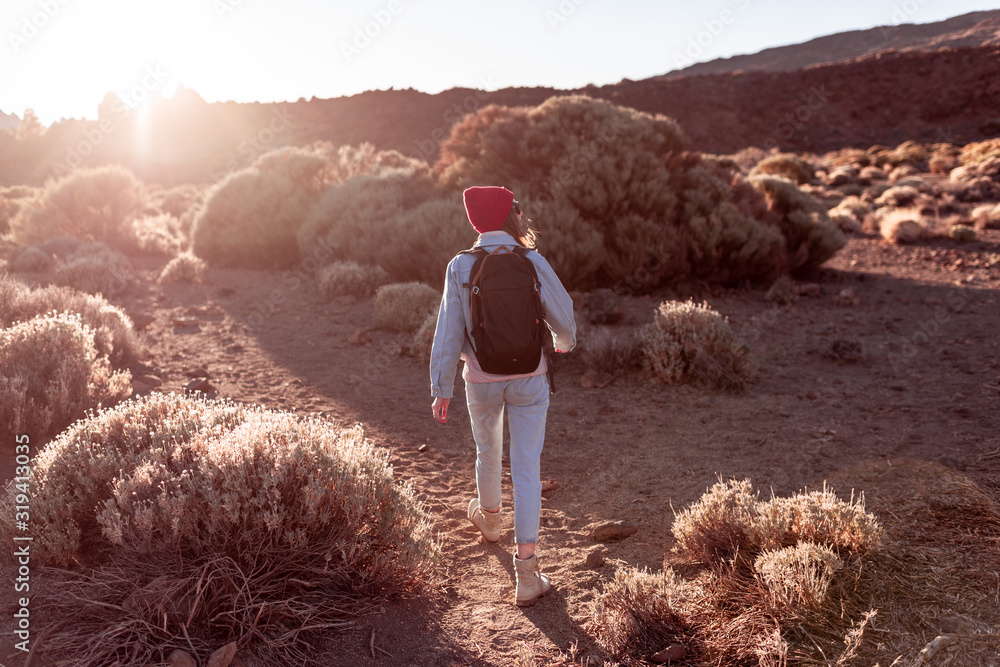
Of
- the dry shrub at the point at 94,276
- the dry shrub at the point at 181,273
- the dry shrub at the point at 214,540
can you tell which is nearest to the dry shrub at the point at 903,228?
the dry shrub at the point at 214,540

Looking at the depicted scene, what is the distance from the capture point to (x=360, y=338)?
7.89m

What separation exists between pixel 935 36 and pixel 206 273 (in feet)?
314

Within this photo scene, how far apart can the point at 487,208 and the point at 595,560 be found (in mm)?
2157

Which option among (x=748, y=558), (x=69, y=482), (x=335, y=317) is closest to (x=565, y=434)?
(x=748, y=558)

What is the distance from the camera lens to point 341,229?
453 inches

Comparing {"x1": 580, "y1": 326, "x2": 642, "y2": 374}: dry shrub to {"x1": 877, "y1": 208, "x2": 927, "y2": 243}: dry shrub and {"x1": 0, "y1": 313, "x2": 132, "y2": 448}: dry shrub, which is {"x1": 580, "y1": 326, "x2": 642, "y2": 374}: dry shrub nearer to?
{"x1": 0, "y1": 313, "x2": 132, "y2": 448}: dry shrub

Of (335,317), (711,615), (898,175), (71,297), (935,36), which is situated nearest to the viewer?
(711,615)

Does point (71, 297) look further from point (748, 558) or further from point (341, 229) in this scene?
point (748, 558)

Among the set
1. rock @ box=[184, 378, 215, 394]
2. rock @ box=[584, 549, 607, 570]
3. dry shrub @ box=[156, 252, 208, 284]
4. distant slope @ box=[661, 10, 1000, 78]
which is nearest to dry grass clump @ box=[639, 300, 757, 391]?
rock @ box=[584, 549, 607, 570]

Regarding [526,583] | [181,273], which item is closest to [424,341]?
[526,583]

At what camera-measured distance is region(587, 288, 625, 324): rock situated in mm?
7957

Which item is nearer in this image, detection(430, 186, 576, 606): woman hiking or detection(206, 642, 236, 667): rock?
detection(206, 642, 236, 667): rock

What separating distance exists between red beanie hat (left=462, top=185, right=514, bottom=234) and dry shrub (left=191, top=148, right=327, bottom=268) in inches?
412

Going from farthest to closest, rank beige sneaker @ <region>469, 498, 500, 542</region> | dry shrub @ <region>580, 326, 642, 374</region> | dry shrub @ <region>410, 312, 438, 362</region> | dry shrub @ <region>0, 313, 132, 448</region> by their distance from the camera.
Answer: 1. dry shrub @ <region>410, 312, 438, 362</region>
2. dry shrub @ <region>580, 326, 642, 374</region>
3. dry shrub @ <region>0, 313, 132, 448</region>
4. beige sneaker @ <region>469, 498, 500, 542</region>
